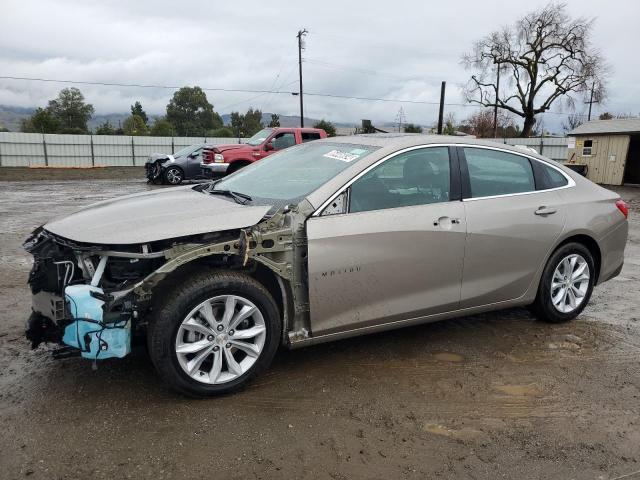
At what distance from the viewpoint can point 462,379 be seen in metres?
3.63

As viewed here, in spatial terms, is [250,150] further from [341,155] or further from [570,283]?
[570,283]

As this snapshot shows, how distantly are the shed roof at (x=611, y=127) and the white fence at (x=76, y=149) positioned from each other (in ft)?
82.9

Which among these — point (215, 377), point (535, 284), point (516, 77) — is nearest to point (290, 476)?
point (215, 377)

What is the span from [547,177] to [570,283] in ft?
3.16

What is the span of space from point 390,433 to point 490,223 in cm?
184

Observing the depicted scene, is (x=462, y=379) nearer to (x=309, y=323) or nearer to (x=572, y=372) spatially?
(x=572, y=372)

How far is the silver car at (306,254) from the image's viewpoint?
308 cm

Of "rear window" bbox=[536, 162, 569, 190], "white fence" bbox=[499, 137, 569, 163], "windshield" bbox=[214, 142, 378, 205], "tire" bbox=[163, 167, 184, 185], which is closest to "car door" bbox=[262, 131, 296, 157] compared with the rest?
"tire" bbox=[163, 167, 184, 185]

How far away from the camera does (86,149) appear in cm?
3403

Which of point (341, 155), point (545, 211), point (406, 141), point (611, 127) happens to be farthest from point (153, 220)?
point (611, 127)

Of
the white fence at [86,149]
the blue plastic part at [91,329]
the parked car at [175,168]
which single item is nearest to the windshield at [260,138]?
the parked car at [175,168]

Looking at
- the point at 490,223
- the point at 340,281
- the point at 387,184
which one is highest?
the point at 387,184

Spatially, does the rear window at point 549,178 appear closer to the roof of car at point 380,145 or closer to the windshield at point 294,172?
the roof of car at point 380,145

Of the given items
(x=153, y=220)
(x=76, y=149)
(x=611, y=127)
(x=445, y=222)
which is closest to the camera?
(x=153, y=220)
